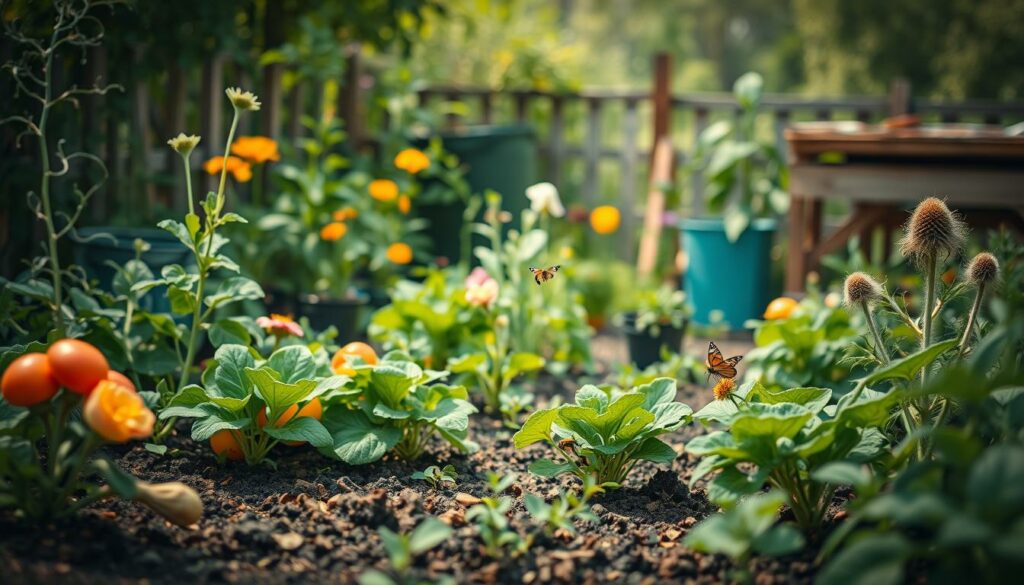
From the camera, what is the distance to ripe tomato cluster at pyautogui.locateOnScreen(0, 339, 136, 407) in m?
1.76

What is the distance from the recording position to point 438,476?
93.7 inches

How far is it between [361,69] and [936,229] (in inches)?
157

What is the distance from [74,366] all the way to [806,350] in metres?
2.13

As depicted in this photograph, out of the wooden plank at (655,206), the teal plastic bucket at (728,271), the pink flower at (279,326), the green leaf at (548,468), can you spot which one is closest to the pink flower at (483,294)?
the pink flower at (279,326)

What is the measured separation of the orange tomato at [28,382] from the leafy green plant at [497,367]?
4.51ft

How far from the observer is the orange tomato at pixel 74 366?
1771 mm

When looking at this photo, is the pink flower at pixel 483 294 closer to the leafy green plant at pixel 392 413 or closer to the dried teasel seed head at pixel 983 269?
the leafy green plant at pixel 392 413

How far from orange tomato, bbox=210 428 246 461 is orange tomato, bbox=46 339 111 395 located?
1.97ft

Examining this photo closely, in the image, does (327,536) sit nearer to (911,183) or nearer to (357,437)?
(357,437)

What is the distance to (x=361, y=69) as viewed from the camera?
210 inches

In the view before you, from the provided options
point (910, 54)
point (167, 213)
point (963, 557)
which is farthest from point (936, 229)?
point (910, 54)

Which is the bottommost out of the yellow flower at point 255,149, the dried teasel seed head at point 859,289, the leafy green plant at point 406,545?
the leafy green plant at point 406,545

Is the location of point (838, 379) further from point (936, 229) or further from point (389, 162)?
point (389, 162)

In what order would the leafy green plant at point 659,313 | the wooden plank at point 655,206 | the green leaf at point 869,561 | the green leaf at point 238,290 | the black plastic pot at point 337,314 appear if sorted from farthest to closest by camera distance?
the wooden plank at point 655,206 < the black plastic pot at point 337,314 < the leafy green plant at point 659,313 < the green leaf at point 238,290 < the green leaf at point 869,561
